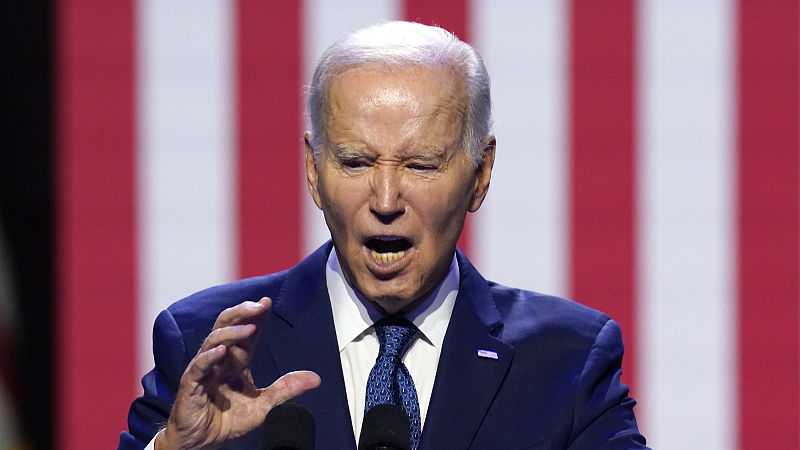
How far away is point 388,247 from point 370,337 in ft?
0.61

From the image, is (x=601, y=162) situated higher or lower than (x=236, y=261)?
higher

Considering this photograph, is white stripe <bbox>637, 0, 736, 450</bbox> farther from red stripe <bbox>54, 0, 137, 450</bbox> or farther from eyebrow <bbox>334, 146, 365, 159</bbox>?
eyebrow <bbox>334, 146, 365, 159</bbox>

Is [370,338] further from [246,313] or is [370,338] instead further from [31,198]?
[31,198]

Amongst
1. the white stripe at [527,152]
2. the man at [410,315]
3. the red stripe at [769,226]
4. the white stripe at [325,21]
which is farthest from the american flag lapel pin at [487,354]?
the red stripe at [769,226]

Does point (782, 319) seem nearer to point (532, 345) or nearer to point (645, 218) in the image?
point (645, 218)

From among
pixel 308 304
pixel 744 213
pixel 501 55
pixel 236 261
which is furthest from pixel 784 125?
pixel 308 304

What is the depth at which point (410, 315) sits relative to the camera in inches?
65.2

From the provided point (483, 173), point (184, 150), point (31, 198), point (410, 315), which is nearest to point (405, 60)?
point (483, 173)

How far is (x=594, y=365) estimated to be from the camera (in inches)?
63.0

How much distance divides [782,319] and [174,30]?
225cm

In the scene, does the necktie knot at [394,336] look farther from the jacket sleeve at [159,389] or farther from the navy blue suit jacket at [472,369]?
the jacket sleeve at [159,389]

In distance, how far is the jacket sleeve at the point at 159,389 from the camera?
1538mm

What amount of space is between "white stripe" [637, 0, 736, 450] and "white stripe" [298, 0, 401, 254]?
88 cm

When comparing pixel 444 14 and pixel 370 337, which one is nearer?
pixel 370 337
